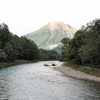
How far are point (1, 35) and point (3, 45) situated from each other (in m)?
6.59

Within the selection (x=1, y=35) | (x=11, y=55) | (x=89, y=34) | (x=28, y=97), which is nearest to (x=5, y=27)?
(x=1, y=35)

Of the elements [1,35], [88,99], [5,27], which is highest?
[5,27]

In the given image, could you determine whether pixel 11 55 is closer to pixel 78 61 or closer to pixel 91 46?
pixel 78 61

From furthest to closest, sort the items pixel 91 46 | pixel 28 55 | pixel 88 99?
pixel 28 55 < pixel 91 46 < pixel 88 99

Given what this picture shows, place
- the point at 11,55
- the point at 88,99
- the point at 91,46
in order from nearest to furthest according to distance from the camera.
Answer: the point at 88,99
the point at 91,46
the point at 11,55

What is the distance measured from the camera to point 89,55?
51906 mm

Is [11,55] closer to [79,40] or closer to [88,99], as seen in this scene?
[79,40]

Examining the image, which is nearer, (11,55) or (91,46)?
(91,46)

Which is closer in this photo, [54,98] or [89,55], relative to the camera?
[54,98]

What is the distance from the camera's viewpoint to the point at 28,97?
2111 centimetres

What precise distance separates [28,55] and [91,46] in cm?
10623

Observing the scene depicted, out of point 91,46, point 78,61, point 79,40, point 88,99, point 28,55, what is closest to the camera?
point 88,99

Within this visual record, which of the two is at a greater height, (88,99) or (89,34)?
(89,34)

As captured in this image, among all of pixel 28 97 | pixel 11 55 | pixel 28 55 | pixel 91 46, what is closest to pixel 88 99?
pixel 28 97
